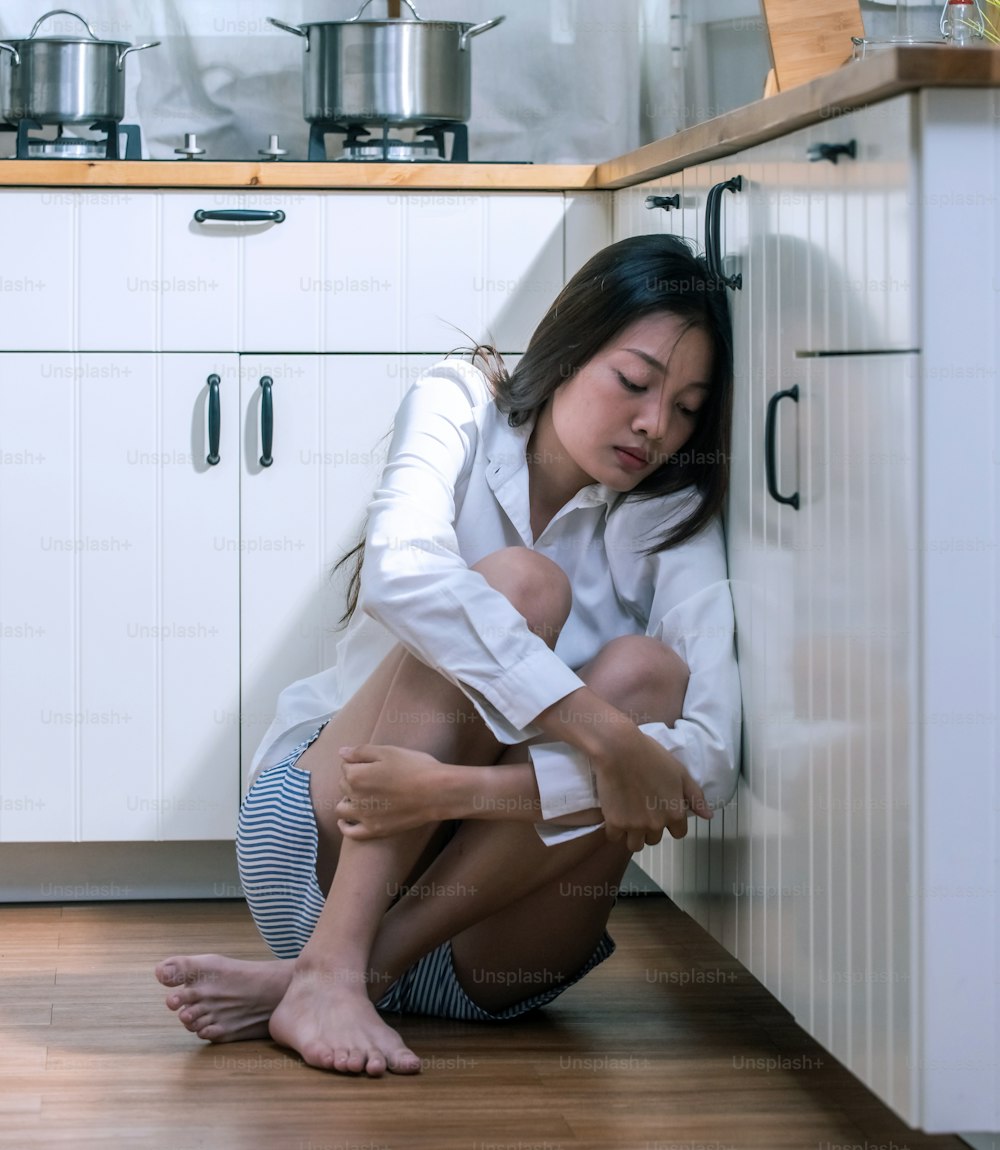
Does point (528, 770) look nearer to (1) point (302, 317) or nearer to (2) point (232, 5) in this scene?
(1) point (302, 317)

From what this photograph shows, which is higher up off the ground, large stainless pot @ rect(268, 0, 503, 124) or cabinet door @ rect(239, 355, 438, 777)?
large stainless pot @ rect(268, 0, 503, 124)

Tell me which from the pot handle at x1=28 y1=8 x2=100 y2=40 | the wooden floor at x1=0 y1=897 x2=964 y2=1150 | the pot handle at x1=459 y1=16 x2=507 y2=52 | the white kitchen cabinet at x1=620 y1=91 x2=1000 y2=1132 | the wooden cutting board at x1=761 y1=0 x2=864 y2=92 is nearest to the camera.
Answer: the white kitchen cabinet at x1=620 y1=91 x2=1000 y2=1132

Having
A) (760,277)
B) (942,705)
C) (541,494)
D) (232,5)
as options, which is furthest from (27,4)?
(942,705)

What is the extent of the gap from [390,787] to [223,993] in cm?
27

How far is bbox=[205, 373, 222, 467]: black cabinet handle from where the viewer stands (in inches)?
85.6

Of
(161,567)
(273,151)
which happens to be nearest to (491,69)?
(273,151)

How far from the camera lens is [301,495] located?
2.21 m

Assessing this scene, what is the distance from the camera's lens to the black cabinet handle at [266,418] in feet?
7.14

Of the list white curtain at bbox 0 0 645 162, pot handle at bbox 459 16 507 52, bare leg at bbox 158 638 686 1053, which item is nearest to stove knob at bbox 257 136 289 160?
white curtain at bbox 0 0 645 162

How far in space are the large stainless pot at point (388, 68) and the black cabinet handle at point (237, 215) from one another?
26 centimetres

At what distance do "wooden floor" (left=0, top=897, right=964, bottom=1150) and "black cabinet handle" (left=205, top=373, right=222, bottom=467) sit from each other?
2.21 feet

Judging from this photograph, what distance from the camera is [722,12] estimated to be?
8.13 feet

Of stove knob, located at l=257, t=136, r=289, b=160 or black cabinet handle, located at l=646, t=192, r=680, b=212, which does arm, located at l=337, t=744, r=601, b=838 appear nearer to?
black cabinet handle, located at l=646, t=192, r=680, b=212

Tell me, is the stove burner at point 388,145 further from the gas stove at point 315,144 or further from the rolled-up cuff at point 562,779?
the rolled-up cuff at point 562,779
